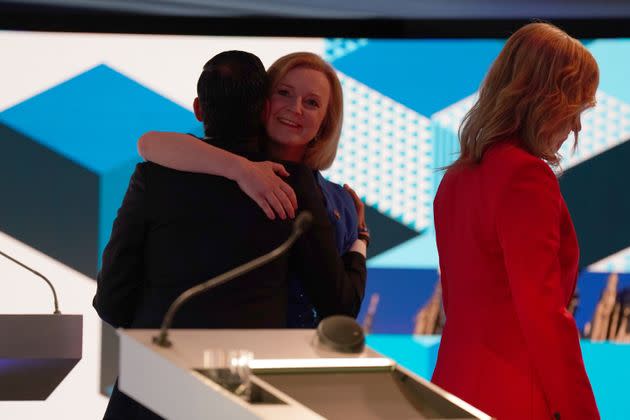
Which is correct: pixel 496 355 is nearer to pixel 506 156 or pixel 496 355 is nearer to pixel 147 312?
pixel 506 156

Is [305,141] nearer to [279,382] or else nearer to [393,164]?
[279,382]

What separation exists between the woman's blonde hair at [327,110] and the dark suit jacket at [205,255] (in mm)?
342

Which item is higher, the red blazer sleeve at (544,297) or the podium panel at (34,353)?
the red blazer sleeve at (544,297)

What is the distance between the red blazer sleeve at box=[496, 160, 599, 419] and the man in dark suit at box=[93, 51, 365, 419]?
0.36 meters

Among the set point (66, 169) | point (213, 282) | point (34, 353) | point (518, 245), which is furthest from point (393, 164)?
point (213, 282)

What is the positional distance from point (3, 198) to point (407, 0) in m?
2.02

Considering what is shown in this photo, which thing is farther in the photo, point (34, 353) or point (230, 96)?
point (230, 96)

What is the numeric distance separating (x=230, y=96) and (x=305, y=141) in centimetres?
37

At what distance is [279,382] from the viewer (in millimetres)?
1387

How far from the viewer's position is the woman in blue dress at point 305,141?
76.3 inches

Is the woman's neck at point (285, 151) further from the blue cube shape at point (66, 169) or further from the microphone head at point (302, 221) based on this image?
the blue cube shape at point (66, 169)

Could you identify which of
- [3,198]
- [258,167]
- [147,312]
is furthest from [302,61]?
[3,198]

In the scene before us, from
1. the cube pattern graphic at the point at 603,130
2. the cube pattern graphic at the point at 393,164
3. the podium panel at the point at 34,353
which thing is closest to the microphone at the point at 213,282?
the podium panel at the point at 34,353

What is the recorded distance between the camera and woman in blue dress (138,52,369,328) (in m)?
1.94
